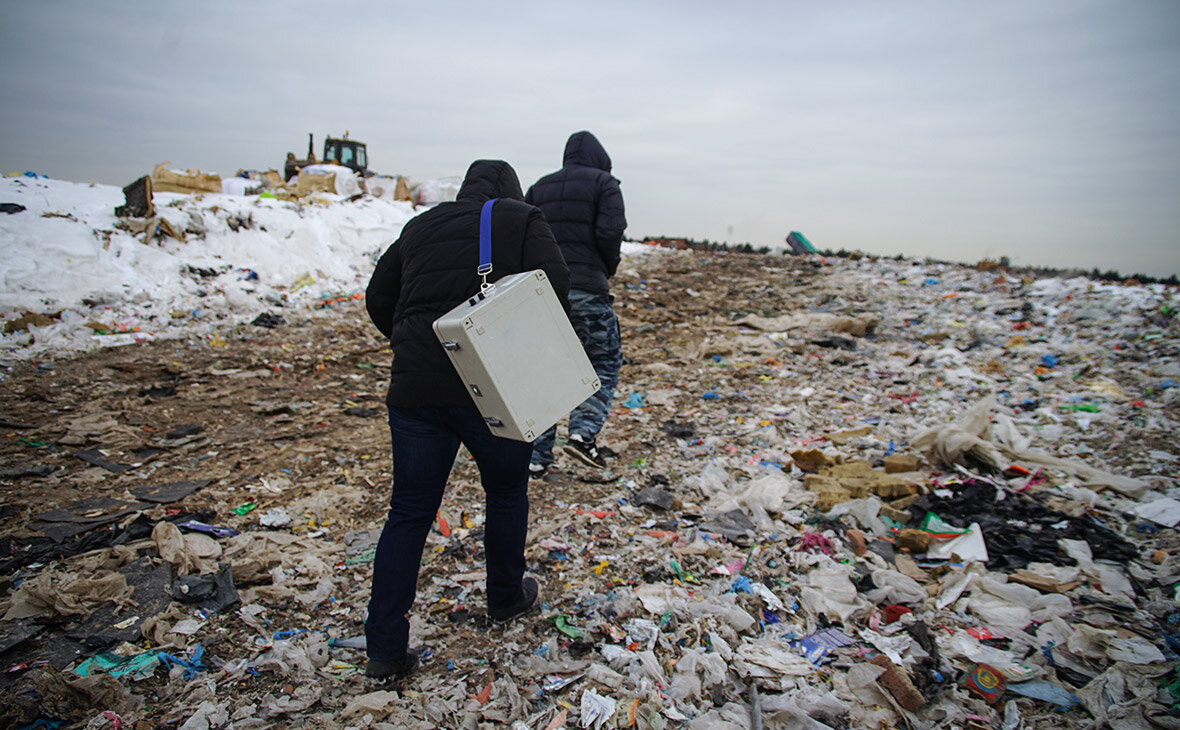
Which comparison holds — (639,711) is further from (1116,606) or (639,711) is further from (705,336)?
(705,336)

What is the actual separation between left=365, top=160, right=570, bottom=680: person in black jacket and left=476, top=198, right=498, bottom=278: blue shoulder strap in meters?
0.02

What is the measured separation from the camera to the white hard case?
1673 mm

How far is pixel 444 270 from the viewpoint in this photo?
1.88m

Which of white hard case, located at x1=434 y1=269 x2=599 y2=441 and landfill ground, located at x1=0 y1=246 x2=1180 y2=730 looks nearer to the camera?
white hard case, located at x1=434 y1=269 x2=599 y2=441

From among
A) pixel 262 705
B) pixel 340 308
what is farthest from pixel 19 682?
pixel 340 308

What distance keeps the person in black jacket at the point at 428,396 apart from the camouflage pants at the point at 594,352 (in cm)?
155

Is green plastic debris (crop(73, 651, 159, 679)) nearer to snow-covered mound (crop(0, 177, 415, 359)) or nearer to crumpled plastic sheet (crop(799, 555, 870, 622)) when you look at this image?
crumpled plastic sheet (crop(799, 555, 870, 622))

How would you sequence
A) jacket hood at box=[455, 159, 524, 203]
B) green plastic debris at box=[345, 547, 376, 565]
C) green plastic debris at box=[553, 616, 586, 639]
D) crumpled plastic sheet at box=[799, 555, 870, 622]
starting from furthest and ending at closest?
green plastic debris at box=[345, 547, 376, 565]
crumpled plastic sheet at box=[799, 555, 870, 622]
green plastic debris at box=[553, 616, 586, 639]
jacket hood at box=[455, 159, 524, 203]

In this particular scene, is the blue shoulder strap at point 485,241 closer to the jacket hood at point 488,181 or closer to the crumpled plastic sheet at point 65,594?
the jacket hood at point 488,181

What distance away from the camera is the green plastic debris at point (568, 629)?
2213 mm

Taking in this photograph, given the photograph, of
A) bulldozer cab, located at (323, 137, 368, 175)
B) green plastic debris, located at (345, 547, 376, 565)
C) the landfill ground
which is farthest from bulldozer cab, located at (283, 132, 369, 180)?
green plastic debris, located at (345, 547, 376, 565)

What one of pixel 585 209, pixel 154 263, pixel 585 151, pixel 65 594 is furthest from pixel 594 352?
pixel 154 263

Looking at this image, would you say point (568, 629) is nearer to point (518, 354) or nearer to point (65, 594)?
point (518, 354)

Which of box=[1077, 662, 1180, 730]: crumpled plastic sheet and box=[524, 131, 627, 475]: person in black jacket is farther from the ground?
box=[524, 131, 627, 475]: person in black jacket
